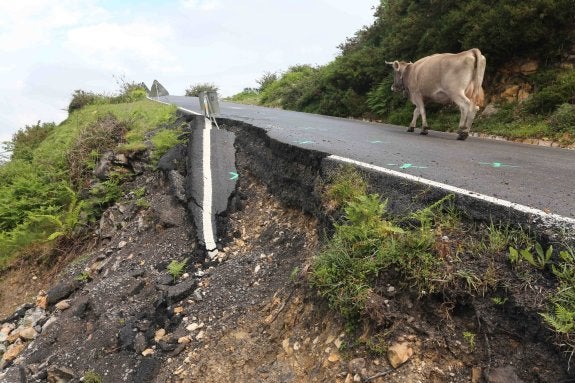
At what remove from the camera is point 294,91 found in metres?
21.8

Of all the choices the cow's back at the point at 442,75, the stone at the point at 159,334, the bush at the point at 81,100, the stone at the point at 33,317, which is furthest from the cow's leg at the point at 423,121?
the bush at the point at 81,100

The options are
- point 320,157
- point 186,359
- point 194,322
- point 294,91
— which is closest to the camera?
point 186,359

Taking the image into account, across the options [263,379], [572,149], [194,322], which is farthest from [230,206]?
[572,149]

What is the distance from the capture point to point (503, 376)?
2754 millimetres

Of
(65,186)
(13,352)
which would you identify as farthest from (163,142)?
(13,352)

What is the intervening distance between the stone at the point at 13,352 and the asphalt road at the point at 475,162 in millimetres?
5014

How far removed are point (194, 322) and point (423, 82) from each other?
757cm

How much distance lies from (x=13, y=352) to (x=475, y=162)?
701 centimetres

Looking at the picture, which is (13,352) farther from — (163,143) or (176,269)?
(163,143)

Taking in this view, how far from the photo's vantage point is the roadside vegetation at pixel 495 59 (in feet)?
31.6

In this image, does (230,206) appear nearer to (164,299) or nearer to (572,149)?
(164,299)

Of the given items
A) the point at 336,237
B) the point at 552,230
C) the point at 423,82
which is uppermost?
the point at 423,82

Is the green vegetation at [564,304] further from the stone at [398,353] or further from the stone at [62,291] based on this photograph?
the stone at [62,291]

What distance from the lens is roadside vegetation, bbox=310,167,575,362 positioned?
2.92m
